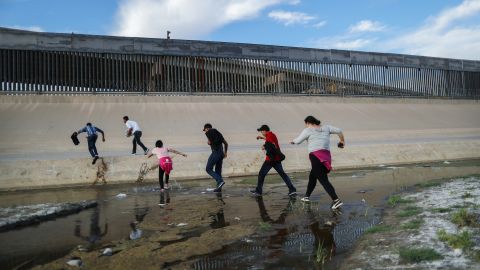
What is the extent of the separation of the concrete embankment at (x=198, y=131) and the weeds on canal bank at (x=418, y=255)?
10.2 metres

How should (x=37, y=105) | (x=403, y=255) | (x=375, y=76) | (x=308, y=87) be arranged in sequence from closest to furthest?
1. (x=403, y=255)
2. (x=37, y=105)
3. (x=308, y=87)
4. (x=375, y=76)

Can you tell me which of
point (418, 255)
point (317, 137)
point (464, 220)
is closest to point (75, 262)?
point (418, 255)

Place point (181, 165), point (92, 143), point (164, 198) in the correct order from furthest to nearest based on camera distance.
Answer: point (181, 165) → point (92, 143) → point (164, 198)

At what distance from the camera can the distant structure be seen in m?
18.5

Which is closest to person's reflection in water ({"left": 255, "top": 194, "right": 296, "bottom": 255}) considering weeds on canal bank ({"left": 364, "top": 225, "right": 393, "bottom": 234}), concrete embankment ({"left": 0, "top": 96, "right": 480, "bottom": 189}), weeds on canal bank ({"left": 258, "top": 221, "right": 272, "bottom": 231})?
weeds on canal bank ({"left": 258, "top": 221, "right": 272, "bottom": 231})

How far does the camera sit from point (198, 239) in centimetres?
489

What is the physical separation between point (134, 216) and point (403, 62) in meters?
24.4

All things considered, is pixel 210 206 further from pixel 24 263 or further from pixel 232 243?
pixel 24 263

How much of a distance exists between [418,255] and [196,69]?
18.6m

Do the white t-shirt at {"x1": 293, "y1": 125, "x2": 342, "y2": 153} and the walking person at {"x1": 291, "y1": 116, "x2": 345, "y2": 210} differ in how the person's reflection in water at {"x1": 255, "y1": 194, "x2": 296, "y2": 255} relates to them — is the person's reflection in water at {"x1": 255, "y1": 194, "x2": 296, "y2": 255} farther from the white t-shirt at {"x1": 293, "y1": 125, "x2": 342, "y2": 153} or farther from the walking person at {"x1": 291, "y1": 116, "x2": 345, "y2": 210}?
the white t-shirt at {"x1": 293, "y1": 125, "x2": 342, "y2": 153}

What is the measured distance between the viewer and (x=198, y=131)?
59.7 feet

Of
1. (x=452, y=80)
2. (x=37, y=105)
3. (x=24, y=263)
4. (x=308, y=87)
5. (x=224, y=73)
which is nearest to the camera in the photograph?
(x=24, y=263)

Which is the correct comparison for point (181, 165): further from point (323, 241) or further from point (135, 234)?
point (323, 241)

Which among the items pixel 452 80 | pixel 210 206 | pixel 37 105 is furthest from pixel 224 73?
pixel 452 80
